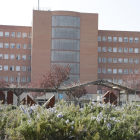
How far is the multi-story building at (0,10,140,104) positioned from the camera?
6122 cm

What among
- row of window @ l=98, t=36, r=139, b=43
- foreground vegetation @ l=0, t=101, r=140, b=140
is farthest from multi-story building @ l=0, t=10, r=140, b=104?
foreground vegetation @ l=0, t=101, r=140, b=140

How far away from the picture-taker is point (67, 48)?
62.0 m

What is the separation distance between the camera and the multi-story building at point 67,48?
61.2m

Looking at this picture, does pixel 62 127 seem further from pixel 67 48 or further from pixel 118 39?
pixel 118 39

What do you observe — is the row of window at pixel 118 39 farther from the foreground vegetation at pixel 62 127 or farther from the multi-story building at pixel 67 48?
the foreground vegetation at pixel 62 127

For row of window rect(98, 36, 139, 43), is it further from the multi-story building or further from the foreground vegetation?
the foreground vegetation

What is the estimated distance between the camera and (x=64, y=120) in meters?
7.60

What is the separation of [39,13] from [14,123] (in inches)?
2152

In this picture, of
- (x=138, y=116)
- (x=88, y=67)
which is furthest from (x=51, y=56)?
(x=138, y=116)

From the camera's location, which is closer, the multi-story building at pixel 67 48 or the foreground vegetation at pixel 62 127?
the foreground vegetation at pixel 62 127

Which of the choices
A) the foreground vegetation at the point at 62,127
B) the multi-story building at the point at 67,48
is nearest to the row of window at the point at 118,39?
the multi-story building at the point at 67,48

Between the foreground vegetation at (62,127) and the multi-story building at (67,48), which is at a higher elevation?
the multi-story building at (67,48)

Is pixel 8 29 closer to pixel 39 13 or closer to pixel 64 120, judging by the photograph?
pixel 39 13

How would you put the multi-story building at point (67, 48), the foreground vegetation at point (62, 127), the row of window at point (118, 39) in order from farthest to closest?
the row of window at point (118, 39)
the multi-story building at point (67, 48)
the foreground vegetation at point (62, 127)
